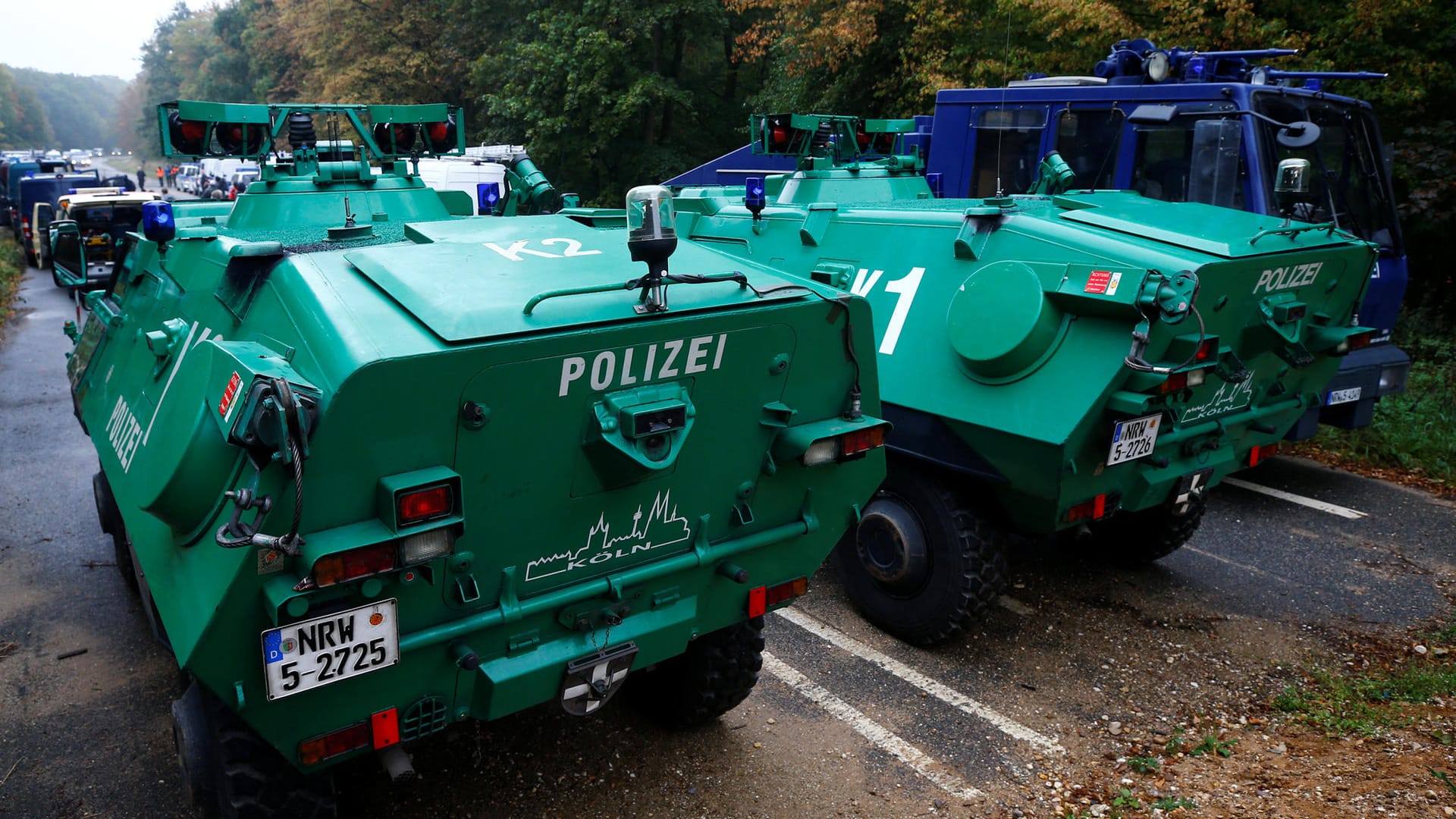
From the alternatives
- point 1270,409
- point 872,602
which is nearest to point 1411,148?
point 1270,409

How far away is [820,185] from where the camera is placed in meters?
7.11

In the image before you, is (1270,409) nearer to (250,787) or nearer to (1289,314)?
(1289,314)

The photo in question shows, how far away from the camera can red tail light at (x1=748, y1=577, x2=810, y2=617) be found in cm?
369

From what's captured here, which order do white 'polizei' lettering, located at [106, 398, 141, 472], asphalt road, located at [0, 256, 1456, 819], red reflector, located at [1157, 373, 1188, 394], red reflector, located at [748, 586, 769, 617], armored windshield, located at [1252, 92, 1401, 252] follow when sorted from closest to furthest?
1. white 'polizei' lettering, located at [106, 398, 141, 472]
2. red reflector, located at [748, 586, 769, 617]
3. asphalt road, located at [0, 256, 1456, 819]
4. red reflector, located at [1157, 373, 1188, 394]
5. armored windshield, located at [1252, 92, 1401, 252]

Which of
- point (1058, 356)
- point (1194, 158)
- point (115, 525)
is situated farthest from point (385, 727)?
point (1194, 158)

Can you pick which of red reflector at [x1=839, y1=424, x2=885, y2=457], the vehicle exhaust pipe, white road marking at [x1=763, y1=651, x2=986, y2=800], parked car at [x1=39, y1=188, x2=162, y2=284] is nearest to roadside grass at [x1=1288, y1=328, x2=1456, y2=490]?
white road marking at [x1=763, y1=651, x2=986, y2=800]

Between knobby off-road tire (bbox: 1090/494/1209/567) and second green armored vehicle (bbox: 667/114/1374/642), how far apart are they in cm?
15

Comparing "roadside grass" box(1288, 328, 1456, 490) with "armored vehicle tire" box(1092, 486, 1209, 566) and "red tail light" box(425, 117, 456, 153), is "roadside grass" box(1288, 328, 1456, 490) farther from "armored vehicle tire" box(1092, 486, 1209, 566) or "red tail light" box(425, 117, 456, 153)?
"red tail light" box(425, 117, 456, 153)

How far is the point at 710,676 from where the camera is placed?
13.3 feet

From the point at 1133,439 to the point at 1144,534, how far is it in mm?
1803

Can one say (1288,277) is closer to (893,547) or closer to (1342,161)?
(893,547)

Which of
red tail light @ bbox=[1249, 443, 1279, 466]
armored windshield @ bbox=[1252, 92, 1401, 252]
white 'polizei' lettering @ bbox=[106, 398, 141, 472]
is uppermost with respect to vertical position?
armored windshield @ bbox=[1252, 92, 1401, 252]

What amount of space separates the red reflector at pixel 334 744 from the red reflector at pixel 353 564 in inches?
23.4

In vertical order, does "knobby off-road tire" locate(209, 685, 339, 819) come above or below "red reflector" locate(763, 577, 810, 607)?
below
